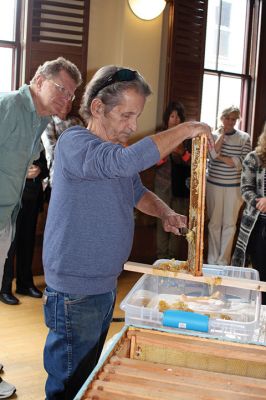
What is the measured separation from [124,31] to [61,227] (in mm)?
3676

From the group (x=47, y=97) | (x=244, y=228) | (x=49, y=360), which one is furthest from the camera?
(x=244, y=228)

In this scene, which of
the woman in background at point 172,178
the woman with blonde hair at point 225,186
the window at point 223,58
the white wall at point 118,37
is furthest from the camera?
the window at point 223,58

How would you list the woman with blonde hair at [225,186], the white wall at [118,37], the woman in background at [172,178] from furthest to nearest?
the woman with blonde hair at [225,186]
the woman in background at [172,178]
the white wall at [118,37]

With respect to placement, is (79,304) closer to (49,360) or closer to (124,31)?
(49,360)

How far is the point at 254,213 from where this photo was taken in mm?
3779

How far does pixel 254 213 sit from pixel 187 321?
7.54 feet

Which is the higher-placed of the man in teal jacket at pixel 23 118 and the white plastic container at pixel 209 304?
the man in teal jacket at pixel 23 118

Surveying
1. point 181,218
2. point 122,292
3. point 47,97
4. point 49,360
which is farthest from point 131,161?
point 122,292

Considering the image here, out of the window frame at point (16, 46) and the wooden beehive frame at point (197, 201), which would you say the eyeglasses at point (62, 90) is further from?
the window frame at point (16, 46)

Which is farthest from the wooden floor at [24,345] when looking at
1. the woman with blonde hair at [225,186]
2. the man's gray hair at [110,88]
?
the man's gray hair at [110,88]

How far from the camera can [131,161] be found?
151 centimetres

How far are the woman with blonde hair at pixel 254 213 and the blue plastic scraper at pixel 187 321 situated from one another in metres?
2.17

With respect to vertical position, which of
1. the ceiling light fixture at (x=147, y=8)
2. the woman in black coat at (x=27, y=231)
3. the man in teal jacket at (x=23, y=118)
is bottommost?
the woman in black coat at (x=27, y=231)

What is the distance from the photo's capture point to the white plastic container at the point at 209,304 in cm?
159
